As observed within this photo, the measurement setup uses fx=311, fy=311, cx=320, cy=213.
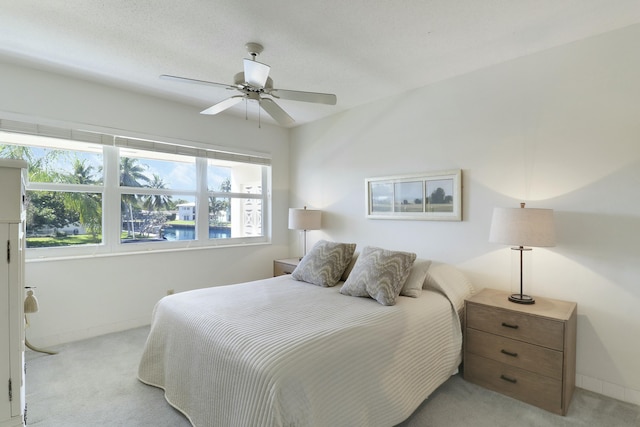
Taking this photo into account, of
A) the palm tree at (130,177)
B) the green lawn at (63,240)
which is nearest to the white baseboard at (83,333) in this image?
the green lawn at (63,240)

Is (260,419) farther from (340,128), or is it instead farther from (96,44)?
(340,128)

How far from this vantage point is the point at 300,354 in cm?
146

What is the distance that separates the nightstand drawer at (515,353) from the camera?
6.46 ft

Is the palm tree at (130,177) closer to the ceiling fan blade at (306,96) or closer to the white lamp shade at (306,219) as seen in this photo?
the white lamp shade at (306,219)

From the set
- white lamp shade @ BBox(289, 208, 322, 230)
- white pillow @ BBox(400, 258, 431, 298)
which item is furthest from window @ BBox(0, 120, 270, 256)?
white pillow @ BBox(400, 258, 431, 298)

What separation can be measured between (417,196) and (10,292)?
2.98 m

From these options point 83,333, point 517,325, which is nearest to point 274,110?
point 517,325

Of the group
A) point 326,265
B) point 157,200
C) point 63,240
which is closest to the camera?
point 326,265

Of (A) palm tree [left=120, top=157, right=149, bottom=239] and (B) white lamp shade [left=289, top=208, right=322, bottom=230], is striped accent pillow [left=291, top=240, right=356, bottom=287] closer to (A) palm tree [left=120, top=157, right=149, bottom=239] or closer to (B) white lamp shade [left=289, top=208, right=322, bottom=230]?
(B) white lamp shade [left=289, top=208, right=322, bottom=230]

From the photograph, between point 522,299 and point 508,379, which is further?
point 522,299

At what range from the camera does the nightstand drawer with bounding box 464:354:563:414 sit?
6.41 feet

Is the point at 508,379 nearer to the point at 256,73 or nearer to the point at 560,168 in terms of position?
the point at 560,168

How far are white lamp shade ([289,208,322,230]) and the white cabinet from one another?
282cm

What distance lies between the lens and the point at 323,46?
235cm
